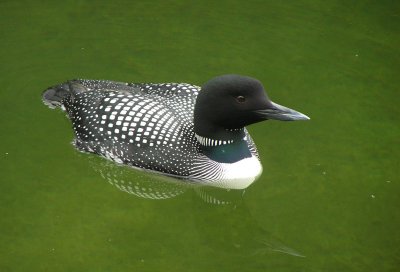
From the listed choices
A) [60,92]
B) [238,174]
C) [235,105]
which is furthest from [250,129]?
[60,92]

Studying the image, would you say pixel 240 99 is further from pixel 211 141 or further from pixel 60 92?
pixel 60 92

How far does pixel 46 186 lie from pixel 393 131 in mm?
2147

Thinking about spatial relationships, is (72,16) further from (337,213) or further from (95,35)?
(337,213)

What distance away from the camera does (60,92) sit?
14.3 feet

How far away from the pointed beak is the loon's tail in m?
1.26

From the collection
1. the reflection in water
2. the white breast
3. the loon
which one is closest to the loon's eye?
the loon

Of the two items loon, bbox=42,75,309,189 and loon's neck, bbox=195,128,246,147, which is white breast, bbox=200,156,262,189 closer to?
loon, bbox=42,75,309,189

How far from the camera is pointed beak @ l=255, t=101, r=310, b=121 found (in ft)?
11.7

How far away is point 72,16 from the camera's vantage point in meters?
5.27

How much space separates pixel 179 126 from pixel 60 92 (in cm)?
86

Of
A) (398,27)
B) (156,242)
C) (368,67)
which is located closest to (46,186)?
(156,242)

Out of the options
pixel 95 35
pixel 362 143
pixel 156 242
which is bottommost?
pixel 156 242

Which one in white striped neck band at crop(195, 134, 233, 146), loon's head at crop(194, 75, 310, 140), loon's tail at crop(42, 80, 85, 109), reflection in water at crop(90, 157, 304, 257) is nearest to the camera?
loon's head at crop(194, 75, 310, 140)

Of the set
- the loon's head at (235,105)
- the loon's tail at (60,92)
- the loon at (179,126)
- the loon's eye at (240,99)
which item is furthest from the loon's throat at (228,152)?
the loon's tail at (60,92)
